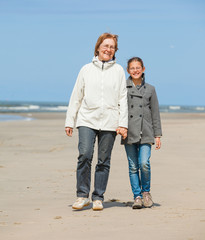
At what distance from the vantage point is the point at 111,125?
14.9ft

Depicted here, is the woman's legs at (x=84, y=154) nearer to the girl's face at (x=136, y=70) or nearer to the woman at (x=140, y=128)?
the woman at (x=140, y=128)

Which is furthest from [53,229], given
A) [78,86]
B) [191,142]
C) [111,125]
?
[191,142]

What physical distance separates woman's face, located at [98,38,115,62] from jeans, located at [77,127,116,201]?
0.77 metres

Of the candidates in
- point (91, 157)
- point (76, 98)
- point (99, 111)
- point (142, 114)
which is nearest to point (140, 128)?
point (142, 114)

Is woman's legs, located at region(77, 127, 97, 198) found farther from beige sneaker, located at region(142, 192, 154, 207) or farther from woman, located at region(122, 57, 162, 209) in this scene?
beige sneaker, located at region(142, 192, 154, 207)

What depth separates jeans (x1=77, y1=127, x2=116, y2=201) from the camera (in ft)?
14.8

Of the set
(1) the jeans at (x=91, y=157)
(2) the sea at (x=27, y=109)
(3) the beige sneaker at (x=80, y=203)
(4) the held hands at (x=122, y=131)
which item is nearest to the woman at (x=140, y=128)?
(4) the held hands at (x=122, y=131)

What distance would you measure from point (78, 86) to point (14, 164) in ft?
11.4

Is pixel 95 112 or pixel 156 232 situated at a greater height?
pixel 95 112

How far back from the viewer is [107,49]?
4.65m

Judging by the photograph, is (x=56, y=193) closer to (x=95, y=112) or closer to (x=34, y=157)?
(x=95, y=112)

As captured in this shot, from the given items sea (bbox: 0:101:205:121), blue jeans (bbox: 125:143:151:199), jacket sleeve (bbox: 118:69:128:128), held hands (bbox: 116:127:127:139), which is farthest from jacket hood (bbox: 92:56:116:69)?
sea (bbox: 0:101:205:121)

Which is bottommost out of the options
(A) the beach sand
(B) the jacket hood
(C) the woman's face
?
(A) the beach sand

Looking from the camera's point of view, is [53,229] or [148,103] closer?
[53,229]
